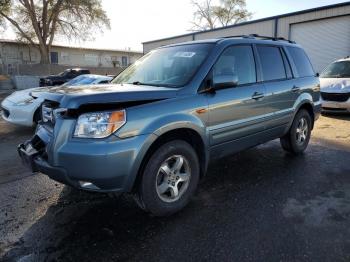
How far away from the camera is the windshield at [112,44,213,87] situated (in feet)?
12.7

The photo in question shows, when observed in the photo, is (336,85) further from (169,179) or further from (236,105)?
(169,179)

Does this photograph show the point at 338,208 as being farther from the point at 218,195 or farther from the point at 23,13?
the point at 23,13

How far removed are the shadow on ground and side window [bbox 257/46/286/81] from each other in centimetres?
152

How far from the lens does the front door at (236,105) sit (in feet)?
12.7

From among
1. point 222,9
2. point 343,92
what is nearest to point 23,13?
point 222,9

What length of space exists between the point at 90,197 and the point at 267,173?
262 centimetres

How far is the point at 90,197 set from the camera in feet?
13.3

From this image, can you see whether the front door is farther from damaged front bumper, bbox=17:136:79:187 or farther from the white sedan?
the white sedan

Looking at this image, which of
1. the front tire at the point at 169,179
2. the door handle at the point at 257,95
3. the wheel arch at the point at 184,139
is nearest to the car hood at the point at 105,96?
the wheel arch at the point at 184,139

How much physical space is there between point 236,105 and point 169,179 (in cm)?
133

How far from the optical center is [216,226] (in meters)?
3.32

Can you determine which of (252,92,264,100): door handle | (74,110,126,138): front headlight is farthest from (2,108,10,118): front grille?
(252,92,264,100): door handle

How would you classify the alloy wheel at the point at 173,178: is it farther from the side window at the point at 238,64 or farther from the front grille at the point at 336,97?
the front grille at the point at 336,97

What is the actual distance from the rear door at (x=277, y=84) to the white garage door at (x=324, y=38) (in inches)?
562
